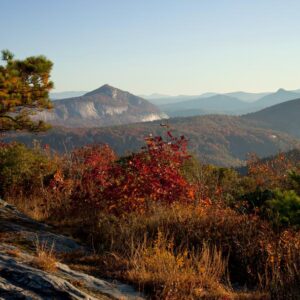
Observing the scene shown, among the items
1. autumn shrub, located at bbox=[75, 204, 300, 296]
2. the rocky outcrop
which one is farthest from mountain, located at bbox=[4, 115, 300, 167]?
the rocky outcrop

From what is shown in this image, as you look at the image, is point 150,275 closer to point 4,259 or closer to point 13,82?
point 4,259

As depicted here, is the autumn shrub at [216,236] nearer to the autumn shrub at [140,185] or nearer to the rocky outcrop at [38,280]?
the autumn shrub at [140,185]

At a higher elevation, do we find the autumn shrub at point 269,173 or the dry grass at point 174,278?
the dry grass at point 174,278

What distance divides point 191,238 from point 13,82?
201 inches

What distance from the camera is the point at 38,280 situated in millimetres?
3846

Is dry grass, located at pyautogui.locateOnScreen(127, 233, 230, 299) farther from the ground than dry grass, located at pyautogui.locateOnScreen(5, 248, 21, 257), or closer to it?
closer to it

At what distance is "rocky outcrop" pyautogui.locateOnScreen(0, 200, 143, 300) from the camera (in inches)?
145

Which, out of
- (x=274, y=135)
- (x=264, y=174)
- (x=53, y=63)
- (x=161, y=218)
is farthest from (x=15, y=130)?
(x=274, y=135)

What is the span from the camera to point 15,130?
10.7 m

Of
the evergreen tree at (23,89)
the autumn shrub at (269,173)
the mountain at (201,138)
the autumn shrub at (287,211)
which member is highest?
the evergreen tree at (23,89)

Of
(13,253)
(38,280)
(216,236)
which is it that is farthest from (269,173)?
(38,280)

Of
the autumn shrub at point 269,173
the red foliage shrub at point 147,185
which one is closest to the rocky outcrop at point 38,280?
the red foliage shrub at point 147,185

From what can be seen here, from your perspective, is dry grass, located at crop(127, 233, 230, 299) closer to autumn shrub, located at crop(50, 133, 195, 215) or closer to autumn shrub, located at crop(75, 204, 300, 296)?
autumn shrub, located at crop(75, 204, 300, 296)

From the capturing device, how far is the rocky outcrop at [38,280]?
3685 mm
